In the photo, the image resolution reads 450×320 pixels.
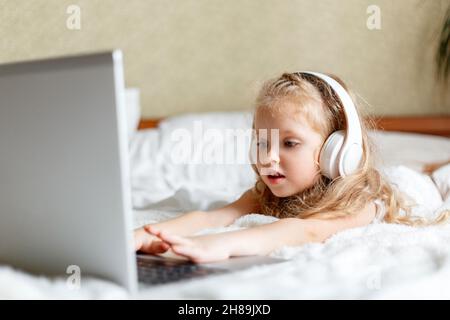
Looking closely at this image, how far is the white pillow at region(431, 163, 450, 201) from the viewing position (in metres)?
1.57

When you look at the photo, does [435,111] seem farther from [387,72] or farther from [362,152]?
[362,152]

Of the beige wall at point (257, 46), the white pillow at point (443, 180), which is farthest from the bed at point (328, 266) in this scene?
the beige wall at point (257, 46)

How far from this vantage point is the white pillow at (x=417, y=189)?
142 centimetres

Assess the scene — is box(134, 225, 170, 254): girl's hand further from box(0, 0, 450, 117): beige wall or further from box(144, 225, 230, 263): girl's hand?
box(0, 0, 450, 117): beige wall

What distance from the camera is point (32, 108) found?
784 millimetres

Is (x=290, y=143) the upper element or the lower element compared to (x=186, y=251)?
upper

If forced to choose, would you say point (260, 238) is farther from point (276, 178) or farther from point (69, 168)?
point (69, 168)

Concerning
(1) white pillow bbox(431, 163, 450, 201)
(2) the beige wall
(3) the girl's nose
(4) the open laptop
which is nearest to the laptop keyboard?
(4) the open laptop

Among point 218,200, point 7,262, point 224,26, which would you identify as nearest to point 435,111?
point 224,26

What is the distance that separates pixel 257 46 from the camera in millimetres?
2566

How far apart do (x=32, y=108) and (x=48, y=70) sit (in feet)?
0.20

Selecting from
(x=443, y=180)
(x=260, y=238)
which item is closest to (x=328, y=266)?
(x=260, y=238)

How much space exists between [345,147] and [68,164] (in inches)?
24.6

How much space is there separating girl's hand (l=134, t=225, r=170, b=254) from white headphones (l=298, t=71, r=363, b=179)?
1.34ft
